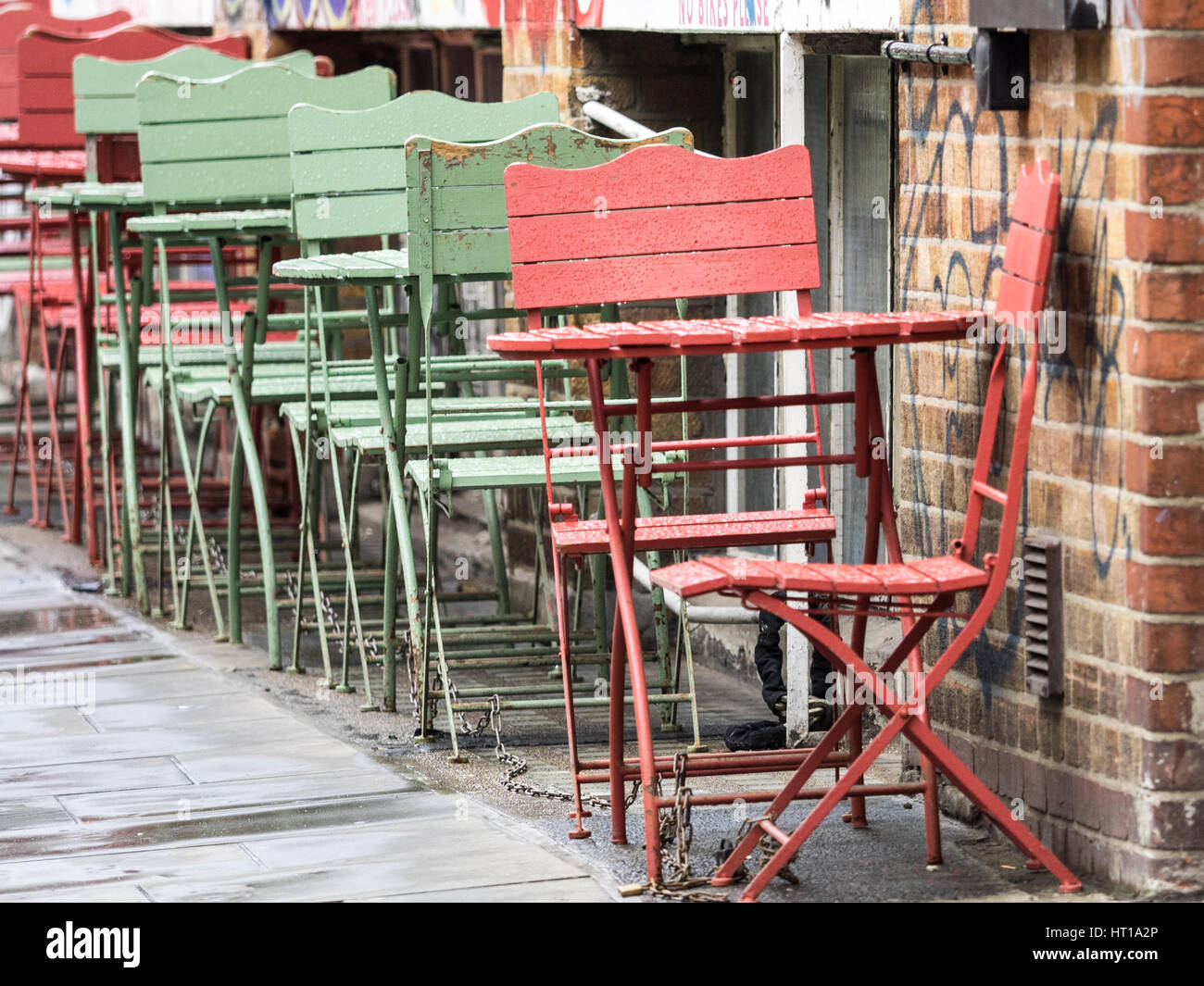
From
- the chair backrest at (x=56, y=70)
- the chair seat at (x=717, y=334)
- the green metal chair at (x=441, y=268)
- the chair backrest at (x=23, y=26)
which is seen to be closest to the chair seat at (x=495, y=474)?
the green metal chair at (x=441, y=268)

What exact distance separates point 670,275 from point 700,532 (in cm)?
62

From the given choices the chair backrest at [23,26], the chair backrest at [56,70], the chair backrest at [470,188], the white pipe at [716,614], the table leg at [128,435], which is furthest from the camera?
the chair backrest at [23,26]

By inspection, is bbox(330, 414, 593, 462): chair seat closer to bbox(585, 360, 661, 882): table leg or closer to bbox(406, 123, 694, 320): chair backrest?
bbox(406, 123, 694, 320): chair backrest

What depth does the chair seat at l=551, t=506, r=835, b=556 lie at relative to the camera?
4.88m

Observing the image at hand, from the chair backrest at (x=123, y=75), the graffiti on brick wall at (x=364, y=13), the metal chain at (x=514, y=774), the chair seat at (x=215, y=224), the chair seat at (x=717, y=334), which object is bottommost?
the metal chain at (x=514, y=774)

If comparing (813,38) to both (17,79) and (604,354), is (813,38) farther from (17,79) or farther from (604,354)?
(17,79)

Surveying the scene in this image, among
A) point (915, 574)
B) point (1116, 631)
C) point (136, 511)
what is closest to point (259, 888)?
point (915, 574)

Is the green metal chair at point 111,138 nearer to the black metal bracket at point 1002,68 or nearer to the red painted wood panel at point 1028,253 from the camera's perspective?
the black metal bracket at point 1002,68

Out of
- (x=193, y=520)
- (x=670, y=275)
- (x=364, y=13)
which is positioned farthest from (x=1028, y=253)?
(x=364, y=13)

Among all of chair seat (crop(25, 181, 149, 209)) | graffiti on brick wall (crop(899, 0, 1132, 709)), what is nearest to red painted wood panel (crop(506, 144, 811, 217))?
Result: graffiti on brick wall (crop(899, 0, 1132, 709))

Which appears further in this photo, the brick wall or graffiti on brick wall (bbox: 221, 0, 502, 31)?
A: graffiti on brick wall (bbox: 221, 0, 502, 31)

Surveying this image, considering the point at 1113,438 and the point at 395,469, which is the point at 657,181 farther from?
the point at 395,469

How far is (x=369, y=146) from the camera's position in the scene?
22.6 feet

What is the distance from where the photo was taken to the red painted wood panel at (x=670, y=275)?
16.5 ft
